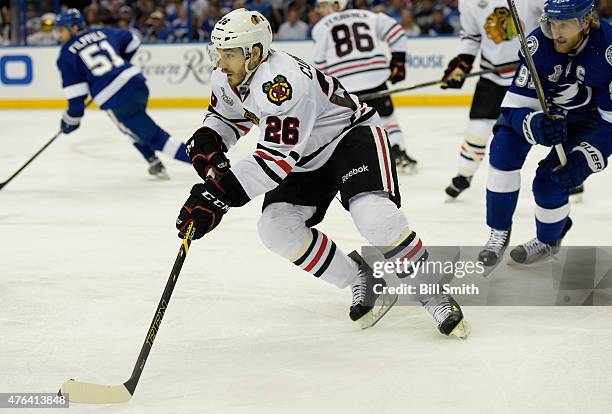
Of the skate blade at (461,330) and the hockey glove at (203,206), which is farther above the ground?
the hockey glove at (203,206)

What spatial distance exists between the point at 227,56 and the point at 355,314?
85 centimetres

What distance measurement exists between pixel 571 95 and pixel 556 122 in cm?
18

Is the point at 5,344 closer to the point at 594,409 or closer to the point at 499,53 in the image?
the point at 594,409

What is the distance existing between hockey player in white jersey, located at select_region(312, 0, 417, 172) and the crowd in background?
11.6ft

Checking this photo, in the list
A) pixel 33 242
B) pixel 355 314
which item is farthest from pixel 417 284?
pixel 33 242

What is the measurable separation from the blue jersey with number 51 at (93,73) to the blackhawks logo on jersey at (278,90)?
3.31m

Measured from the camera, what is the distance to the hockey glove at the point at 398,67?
5750mm

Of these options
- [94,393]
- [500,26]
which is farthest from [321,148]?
[500,26]

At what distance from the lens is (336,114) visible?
105 inches

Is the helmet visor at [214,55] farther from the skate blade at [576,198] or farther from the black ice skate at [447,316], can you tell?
the skate blade at [576,198]

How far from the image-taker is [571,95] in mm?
3156

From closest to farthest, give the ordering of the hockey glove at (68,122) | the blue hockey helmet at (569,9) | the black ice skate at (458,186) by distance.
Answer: the blue hockey helmet at (569,9) < the black ice skate at (458,186) < the hockey glove at (68,122)

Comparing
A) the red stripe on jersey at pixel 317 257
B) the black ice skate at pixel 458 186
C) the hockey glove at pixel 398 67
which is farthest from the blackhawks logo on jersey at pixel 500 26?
the red stripe on jersey at pixel 317 257

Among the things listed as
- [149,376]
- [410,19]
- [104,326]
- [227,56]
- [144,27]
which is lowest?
[144,27]
